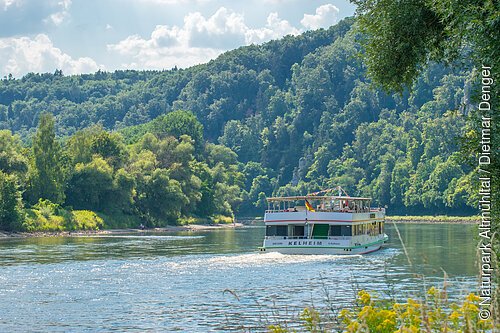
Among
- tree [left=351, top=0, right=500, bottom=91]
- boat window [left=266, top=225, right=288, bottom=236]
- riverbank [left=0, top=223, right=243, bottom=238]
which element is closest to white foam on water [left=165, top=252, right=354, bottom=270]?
boat window [left=266, top=225, right=288, bottom=236]

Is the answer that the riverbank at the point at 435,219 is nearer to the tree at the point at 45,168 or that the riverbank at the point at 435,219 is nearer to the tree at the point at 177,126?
the tree at the point at 177,126

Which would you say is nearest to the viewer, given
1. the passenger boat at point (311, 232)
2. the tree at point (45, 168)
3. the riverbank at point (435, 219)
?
the passenger boat at point (311, 232)

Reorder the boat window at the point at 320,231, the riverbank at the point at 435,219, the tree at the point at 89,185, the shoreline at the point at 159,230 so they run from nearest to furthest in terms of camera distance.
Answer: the boat window at the point at 320,231 → the shoreline at the point at 159,230 → the tree at the point at 89,185 → the riverbank at the point at 435,219

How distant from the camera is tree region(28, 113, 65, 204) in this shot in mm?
117188

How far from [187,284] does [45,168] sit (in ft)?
251

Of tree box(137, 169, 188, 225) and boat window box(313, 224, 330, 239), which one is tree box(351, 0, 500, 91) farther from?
tree box(137, 169, 188, 225)

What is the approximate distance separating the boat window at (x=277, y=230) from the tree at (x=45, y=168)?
5781 cm

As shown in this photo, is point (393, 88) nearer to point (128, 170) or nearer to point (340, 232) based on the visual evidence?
point (340, 232)

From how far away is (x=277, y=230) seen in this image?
65.8 metres

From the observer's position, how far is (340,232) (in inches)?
2586

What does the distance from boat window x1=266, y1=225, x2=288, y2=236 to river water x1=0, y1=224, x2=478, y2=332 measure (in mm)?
2797

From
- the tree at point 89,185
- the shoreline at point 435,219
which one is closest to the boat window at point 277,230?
the tree at point 89,185

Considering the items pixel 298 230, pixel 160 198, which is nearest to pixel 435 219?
pixel 160 198

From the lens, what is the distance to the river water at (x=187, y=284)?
3238cm
